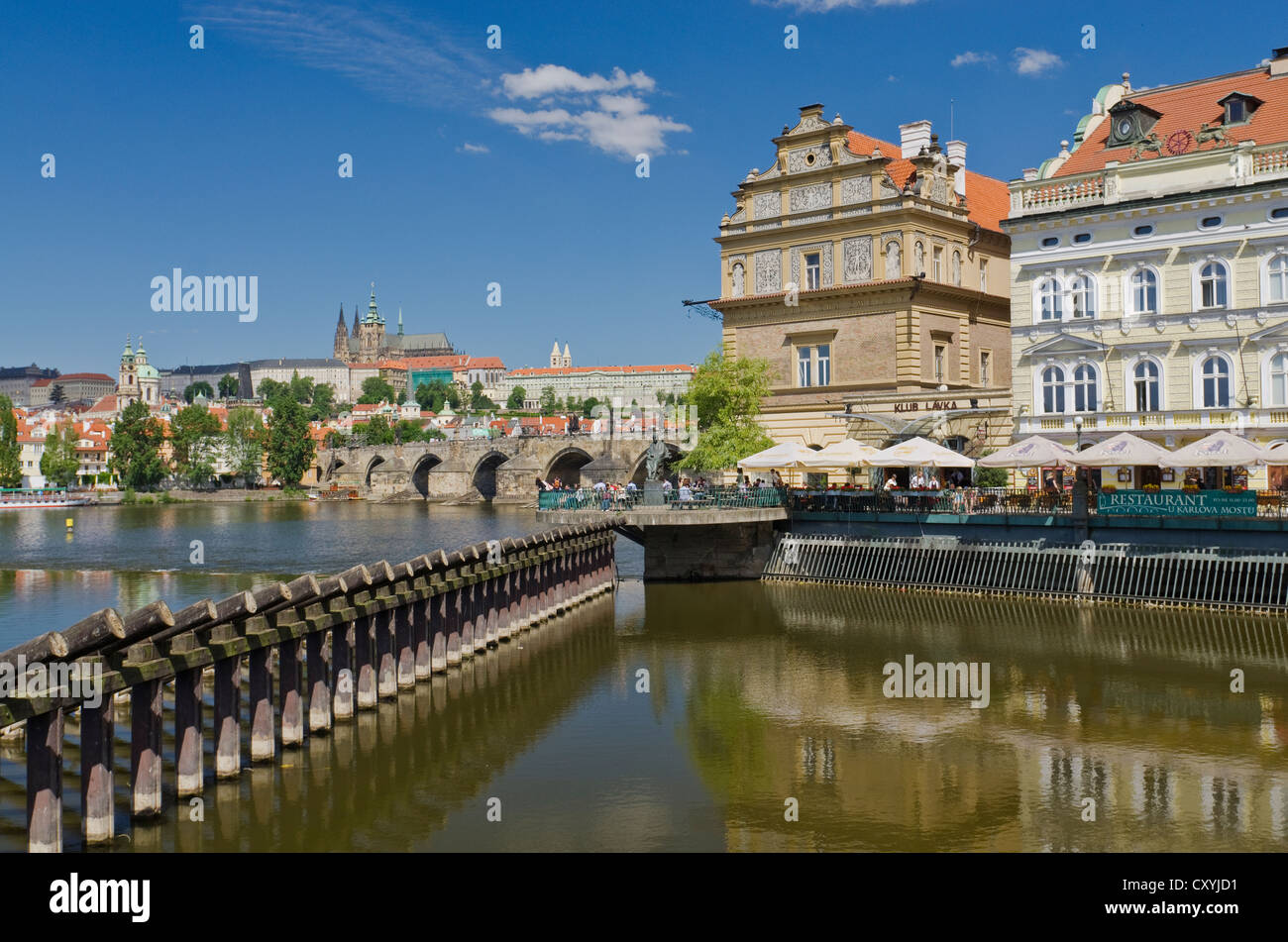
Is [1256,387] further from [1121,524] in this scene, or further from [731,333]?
[731,333]

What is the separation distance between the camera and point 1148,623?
29.3m

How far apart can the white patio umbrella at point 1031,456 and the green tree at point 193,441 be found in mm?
136228

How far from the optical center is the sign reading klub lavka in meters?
30.0

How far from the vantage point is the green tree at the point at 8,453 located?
142m

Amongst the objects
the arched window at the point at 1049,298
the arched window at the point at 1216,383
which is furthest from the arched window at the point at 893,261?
the arched window at the point at 1216,383

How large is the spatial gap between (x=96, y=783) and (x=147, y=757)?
107 cm

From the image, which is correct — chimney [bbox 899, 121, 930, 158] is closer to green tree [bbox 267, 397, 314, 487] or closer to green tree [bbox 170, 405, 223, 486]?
green tree [bbox 267, 397, 314, 487]

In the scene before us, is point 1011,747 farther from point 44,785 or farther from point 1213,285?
point 1213,285

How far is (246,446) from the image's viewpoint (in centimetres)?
15425

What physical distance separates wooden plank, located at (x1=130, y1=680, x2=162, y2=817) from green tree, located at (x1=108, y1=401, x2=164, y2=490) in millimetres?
141909

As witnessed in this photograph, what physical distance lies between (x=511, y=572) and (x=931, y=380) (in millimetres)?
22201

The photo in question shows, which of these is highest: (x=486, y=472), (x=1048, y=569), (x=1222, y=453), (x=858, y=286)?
(x=858, y=286)

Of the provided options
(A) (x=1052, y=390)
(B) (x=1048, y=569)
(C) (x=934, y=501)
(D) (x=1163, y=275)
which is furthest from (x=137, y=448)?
(D) (x=1163, y=275)
